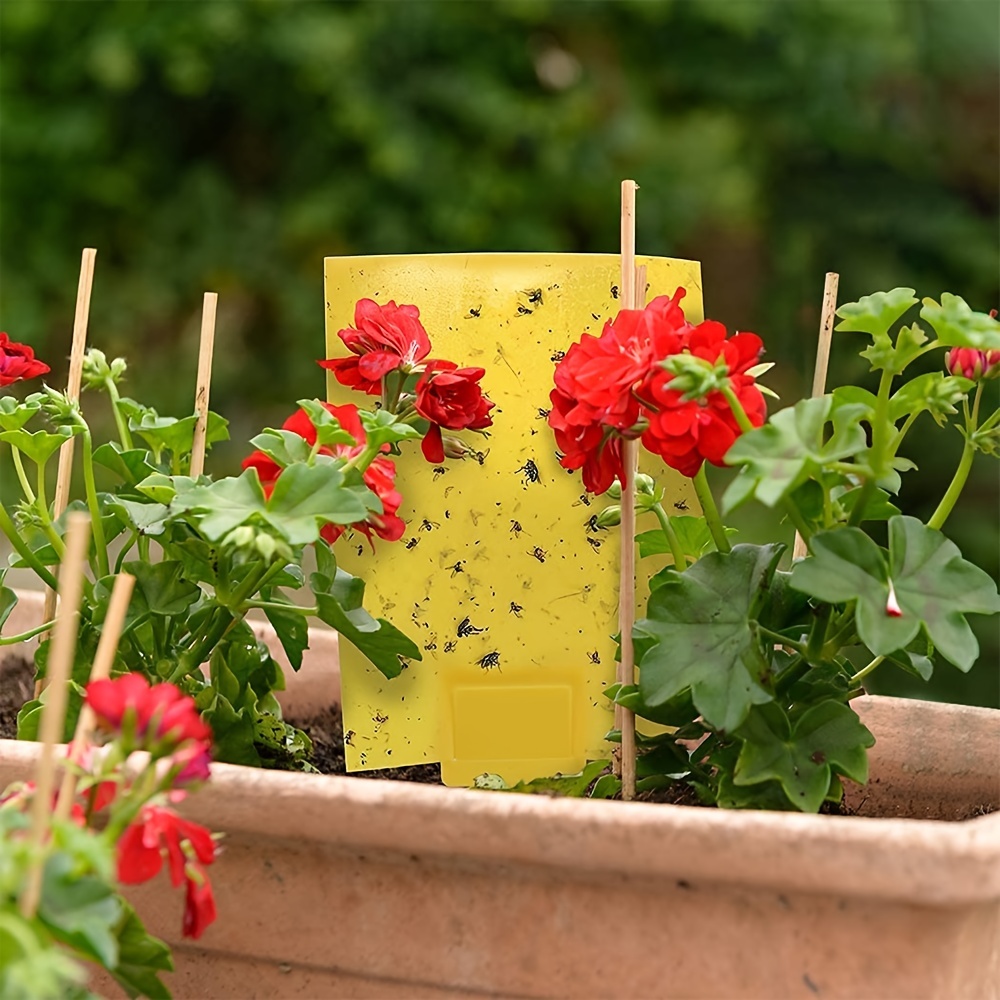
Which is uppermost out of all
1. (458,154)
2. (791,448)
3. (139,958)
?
(458,154)

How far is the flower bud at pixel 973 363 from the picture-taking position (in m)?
0.65

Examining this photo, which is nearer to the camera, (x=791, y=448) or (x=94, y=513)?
(x=791, y=448)

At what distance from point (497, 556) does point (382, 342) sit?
15 cm

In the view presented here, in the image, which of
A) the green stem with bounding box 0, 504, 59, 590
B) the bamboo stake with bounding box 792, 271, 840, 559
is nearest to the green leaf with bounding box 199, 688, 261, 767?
the green stem with bounding box 0, 504, 59, 590

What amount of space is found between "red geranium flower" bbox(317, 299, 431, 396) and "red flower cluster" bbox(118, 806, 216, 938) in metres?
0.29

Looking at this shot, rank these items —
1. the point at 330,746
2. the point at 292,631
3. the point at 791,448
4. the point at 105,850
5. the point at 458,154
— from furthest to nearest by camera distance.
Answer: the point at 458,154 → the point at 330,746 → the point at 292,631 → the point at 791,448 → the point at 105,850

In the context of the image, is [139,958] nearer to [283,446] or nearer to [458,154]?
[283,446]

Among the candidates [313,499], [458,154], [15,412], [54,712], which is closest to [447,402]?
[313,499]

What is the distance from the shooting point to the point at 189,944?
684mm

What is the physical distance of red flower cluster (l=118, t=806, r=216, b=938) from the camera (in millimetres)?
526

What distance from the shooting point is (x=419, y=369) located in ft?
2.47

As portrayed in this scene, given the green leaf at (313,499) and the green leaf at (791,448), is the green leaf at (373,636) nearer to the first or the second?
the green leaf at (313,499)

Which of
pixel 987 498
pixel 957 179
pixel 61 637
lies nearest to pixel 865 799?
pixel 61 637

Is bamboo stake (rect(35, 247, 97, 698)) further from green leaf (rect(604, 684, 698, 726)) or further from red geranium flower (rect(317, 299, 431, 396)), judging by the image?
green leaf (rect(604, 684, 698, 726))
